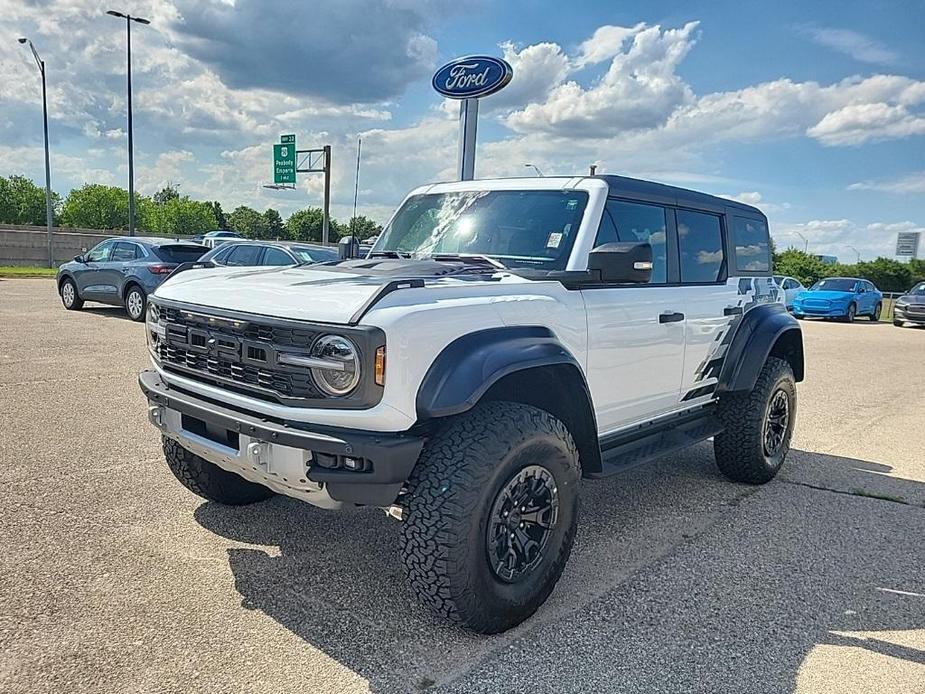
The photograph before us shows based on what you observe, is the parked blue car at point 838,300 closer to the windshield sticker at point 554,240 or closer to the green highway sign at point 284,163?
the windshield sticker at point 554,240

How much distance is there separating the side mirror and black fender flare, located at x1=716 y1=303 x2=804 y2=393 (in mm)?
1804

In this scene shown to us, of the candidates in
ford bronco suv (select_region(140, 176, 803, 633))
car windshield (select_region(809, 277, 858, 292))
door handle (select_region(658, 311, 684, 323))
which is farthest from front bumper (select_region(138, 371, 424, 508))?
car windshield (select_region(809, 277, 858, 292))

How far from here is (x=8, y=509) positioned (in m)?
4.05

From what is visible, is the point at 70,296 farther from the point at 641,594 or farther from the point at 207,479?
the point at 641,594

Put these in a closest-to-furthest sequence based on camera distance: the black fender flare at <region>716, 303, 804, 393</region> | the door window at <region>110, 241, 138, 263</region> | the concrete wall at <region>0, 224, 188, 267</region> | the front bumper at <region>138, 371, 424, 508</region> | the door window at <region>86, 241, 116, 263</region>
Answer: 1. the front bumper at <region>138, 371, 424, 508</region>
2. the black fender flare at <region>716, 303, 804, 393</region>
3. the door window at <region>110, 241, 138, 263</region>
4. the door window at <region>86, 241, 116, 263</region>
5. the concrete wall at <region>0, 224, 188, 267</region>

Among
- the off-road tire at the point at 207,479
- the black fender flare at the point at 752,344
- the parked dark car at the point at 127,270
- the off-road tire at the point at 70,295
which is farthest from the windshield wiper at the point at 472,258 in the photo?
the off-road tire at the point at 70,295

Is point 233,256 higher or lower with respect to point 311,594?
higher

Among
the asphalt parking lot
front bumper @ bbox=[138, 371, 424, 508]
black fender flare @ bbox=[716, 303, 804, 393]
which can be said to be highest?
black fender flare @ bbox=[716, 303, 804, 393]

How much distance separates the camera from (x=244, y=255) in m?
12.8

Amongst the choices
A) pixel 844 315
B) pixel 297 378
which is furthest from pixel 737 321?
pixel 844 315

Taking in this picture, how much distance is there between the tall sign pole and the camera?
11672mm

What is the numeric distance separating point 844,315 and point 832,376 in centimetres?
1439

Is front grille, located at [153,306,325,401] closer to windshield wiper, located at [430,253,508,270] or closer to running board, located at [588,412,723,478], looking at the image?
windshield wiper, located at [430,253,508,270]

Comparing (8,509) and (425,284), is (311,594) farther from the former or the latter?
(8,509)
